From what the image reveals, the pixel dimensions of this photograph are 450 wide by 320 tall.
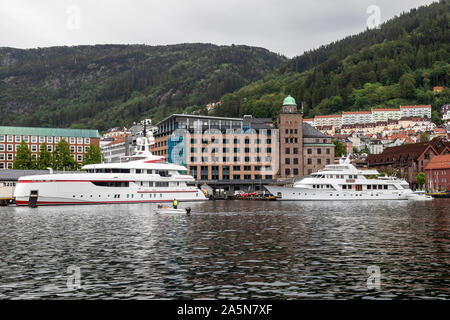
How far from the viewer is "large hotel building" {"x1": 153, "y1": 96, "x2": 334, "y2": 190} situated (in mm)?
149250

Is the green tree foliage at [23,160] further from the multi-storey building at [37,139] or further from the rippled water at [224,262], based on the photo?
the rippled water at [224,262]

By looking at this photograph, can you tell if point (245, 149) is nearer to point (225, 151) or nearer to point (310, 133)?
point (225, 151)

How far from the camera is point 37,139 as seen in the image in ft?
547

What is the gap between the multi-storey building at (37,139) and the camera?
16038cm

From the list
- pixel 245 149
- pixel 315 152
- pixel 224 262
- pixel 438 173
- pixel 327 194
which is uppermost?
pixel 245 149

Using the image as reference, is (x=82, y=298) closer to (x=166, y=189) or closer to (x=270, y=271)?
(x=270, y=271)

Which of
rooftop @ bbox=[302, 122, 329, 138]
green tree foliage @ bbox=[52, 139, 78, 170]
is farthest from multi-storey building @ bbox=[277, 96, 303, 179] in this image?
green tree foliage @ bbox=[52, 139, 78, 170]

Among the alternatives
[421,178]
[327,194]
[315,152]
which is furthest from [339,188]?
[421,178]

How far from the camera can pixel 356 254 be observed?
93.3 ft

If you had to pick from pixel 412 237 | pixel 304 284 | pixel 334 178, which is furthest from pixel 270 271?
pixel 334 178

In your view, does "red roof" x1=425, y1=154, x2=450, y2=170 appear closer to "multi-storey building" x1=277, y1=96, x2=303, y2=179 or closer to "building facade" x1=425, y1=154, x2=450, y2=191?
"building facade" x1=425, y1=154, x2=450, y2=191

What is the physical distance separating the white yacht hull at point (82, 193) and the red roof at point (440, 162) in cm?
10817

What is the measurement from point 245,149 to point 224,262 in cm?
12535

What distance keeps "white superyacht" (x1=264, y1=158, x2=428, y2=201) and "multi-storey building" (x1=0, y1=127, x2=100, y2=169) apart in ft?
269
